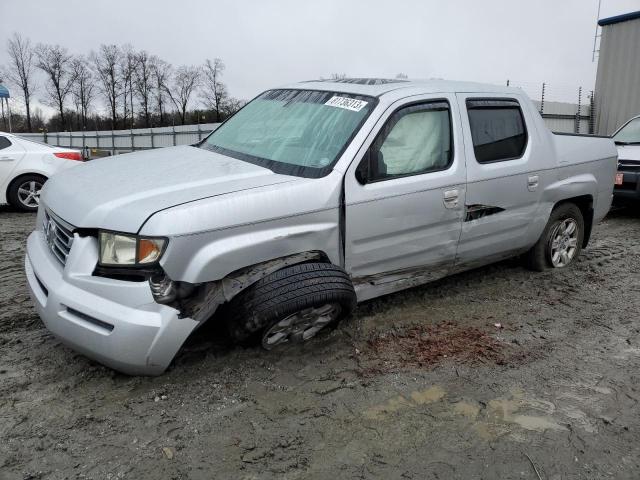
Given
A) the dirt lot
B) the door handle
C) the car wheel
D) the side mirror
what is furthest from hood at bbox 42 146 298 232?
the car wheel

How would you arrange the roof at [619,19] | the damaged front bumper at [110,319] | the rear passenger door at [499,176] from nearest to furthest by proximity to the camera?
the damaged front bumper at [110,319], the rear passenger door at [499,176], the roof at [619,19]

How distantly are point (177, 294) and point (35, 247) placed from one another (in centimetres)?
123

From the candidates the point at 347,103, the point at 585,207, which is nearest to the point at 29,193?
the point at 347,103

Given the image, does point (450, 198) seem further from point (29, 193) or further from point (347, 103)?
point (29, 193)

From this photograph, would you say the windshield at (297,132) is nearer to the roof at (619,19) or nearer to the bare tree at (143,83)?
the roof at (619,19)

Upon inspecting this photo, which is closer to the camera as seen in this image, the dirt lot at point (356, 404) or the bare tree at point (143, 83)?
the dirt lot at point (356, 404)

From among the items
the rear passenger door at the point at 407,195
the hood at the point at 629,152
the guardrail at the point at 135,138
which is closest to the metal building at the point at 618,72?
the hood at the point at 629,152

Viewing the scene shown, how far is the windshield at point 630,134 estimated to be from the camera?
848 centimetres

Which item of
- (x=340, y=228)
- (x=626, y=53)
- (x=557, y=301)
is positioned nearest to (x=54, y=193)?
(x=340, y=228)

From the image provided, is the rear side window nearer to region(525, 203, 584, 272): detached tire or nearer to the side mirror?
region(525, 203, 584, 272): detached tire

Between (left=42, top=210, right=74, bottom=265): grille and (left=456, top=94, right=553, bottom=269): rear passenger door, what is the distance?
8.64 feet

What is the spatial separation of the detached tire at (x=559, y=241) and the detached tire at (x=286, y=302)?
98.6 inches

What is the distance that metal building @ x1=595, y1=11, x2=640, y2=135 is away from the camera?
48.2 ft

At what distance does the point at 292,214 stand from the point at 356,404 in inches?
43.3
